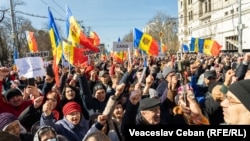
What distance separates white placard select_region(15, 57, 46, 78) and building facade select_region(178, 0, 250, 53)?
24871 millimetres

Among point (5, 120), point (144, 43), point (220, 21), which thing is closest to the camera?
point (5, 120)

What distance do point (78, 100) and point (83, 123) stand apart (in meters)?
1.21

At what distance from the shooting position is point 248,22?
41.6 meters

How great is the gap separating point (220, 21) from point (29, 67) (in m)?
48.9

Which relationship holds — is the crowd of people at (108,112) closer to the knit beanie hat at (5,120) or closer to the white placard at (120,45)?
the knit beanie hat at (5,120)

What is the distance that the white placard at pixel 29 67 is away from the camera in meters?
6.57

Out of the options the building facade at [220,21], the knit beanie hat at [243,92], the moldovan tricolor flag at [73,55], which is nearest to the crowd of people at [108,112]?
the knit beanie hat at [243,92]

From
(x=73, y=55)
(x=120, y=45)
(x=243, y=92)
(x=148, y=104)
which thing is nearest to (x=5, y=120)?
(x=148, y=104)

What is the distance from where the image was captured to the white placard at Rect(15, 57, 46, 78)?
21.6 ft

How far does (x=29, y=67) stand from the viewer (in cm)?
666

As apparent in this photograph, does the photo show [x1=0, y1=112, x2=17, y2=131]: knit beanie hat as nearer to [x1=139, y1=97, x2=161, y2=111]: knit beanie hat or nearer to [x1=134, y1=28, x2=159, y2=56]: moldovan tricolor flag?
[x1=139, y1=97, x2=161, y2=111]: knit beanie hat

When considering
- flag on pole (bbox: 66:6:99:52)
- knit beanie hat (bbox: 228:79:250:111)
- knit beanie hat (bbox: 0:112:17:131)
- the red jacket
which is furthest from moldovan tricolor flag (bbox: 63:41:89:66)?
knit beanie hat (bbox: 228:79:250:111)

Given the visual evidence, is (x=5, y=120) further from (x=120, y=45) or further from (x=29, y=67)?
(x=120, y=45)

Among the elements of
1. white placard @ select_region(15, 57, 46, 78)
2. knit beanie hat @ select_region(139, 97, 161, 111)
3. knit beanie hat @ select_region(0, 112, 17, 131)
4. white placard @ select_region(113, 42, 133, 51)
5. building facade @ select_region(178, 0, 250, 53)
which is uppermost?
building facade @ select_region(178, 0, 250, 53)
